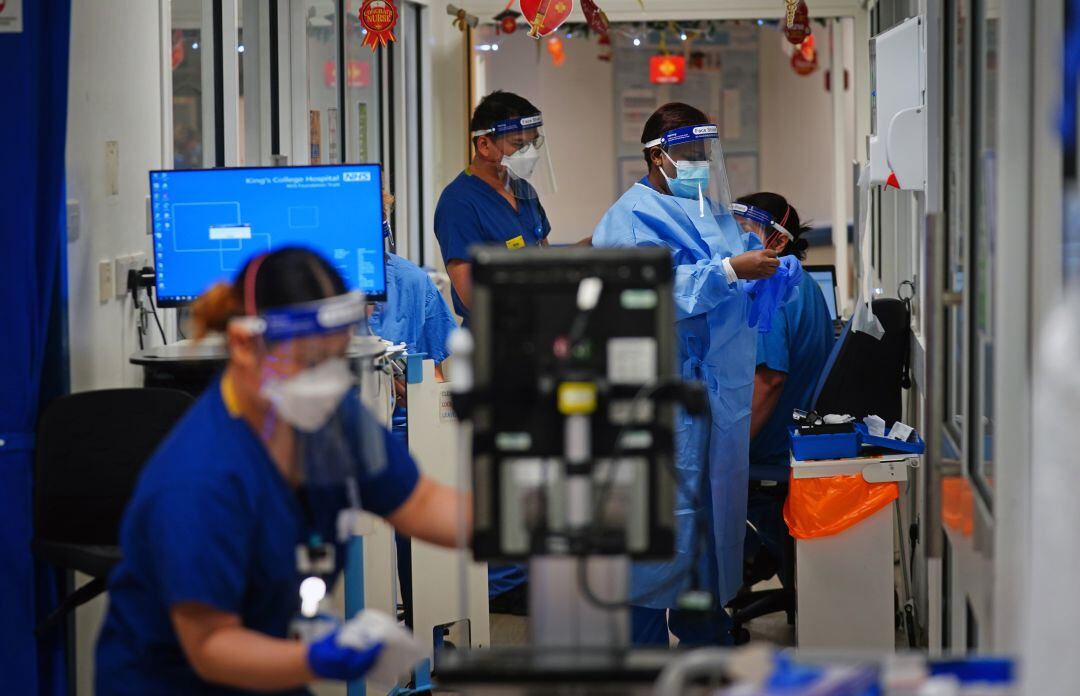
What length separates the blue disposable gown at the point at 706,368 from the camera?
379cm

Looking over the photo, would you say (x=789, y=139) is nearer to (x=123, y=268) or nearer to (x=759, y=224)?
(x=759, y=224)

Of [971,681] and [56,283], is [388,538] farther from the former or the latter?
[971,681]

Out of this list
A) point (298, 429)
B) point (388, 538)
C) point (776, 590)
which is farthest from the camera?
point (776, 590)

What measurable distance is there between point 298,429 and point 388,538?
1679 mm

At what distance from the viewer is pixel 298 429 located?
202cm

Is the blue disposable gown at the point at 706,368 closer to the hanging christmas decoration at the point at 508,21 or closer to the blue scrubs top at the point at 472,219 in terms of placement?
the blue scrubs top at the point at 472,219

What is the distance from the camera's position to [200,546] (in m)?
1.92

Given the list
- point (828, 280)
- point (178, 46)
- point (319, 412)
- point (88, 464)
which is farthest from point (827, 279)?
point (319, 412)

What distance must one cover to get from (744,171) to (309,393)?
27.3 ft

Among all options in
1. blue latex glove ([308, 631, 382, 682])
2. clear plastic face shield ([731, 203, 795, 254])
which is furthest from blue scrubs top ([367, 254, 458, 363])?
blue latex glove ([308, 631, 382, 682])

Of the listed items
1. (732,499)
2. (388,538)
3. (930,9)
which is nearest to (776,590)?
(732,499)

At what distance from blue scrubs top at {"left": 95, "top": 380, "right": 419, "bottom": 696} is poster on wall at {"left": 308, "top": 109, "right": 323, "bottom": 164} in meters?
3.80

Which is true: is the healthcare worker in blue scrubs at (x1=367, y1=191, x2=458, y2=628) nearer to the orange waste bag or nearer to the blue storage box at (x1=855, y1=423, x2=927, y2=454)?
the orange waste bag

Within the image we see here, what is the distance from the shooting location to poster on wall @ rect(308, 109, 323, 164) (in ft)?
18.9
